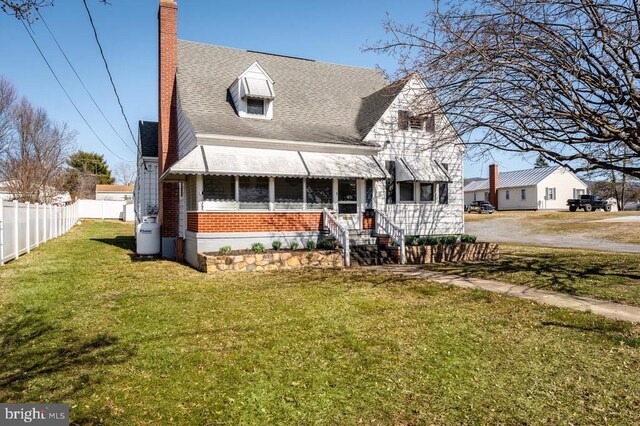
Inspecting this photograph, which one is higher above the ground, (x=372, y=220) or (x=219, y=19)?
(x=219, y=19)

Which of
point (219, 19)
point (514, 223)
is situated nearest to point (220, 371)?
point (219, 19)

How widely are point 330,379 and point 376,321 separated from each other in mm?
2427

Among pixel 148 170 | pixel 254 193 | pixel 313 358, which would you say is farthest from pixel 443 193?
pixel 313 358

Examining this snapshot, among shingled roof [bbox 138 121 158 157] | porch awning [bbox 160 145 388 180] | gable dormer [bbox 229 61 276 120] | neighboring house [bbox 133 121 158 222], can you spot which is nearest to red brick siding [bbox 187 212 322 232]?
porch awning [bbox 160 145 388 180]

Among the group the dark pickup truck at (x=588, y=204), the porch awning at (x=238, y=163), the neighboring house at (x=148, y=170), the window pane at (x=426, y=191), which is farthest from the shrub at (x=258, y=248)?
the dark pickup truck at (x=588, y=204)

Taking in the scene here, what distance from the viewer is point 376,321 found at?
694cm

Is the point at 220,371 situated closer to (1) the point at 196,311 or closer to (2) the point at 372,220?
(1) the point at 196,311

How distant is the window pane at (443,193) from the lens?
18.2 meters

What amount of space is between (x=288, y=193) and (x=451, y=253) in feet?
21.2

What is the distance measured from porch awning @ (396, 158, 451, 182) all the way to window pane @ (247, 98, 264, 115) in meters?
5.95

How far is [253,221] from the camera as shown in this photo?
46.6ft

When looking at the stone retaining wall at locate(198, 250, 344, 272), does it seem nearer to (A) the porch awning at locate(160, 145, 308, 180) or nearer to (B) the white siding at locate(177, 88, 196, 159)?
(A) the porch awning at locate(160, 145, 308, 180)

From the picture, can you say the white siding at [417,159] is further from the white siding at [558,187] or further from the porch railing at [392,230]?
the white siding at [558,187]

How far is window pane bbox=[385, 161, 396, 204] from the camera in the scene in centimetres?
1716
